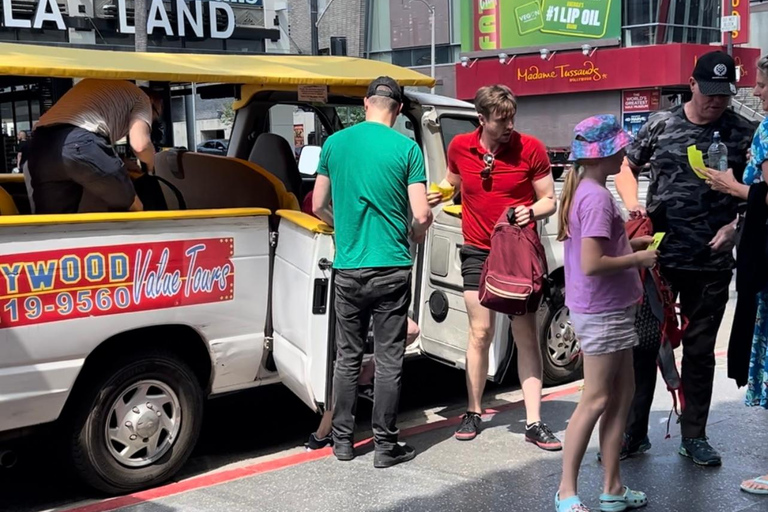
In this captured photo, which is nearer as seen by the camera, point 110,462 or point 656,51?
point 110,462

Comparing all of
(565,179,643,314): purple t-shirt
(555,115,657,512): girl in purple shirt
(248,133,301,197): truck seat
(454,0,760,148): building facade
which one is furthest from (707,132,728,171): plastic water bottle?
(454,0,760,148): building facade

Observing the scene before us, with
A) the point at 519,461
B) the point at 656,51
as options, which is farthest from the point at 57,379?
the point at 656,51

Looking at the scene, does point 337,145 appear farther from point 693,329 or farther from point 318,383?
point 693,329

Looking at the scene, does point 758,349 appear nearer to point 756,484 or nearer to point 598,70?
point 756,484

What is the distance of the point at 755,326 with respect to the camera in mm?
4578

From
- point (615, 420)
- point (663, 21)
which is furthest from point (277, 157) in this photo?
point (663, 21)

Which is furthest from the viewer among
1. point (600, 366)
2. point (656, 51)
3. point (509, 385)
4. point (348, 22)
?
point (348, 22)

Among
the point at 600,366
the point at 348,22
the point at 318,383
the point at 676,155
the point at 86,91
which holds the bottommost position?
the point at 318,383

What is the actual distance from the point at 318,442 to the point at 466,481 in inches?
39.0

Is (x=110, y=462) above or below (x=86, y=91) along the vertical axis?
below

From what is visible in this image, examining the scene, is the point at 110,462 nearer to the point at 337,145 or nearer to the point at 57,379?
the point at 57,379

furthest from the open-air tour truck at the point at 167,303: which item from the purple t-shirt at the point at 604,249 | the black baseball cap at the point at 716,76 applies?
the black baseball cap at the point at 716,76

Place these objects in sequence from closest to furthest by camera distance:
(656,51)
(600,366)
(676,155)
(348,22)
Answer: (600,366) < (676,155) < (656,51) < (348,22)

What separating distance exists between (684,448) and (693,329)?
2.09ft
